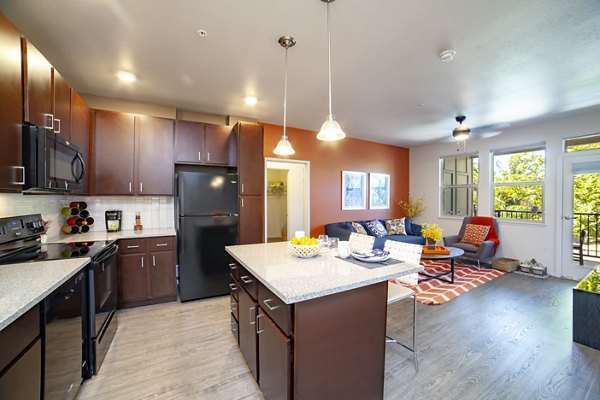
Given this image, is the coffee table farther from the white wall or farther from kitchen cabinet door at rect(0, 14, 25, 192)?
kitchen cabinet door at rect(0, 14, 25, 192)

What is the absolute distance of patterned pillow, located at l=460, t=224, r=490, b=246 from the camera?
477 cm

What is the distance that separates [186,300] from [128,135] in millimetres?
2236

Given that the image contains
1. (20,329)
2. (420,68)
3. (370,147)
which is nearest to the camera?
(20,329)

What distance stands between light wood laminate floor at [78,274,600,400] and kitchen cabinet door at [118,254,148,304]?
18cm

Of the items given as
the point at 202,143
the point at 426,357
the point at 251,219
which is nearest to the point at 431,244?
the point at 426,357

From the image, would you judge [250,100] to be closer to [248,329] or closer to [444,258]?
[248,329]

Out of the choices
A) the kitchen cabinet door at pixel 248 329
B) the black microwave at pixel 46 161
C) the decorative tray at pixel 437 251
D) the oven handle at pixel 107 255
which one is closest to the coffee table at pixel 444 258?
the decorative tray at pixel 437 251

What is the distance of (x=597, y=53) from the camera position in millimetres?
2291

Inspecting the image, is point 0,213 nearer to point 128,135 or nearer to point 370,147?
point 128,135

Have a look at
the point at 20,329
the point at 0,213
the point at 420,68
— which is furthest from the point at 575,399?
the point at 0,213

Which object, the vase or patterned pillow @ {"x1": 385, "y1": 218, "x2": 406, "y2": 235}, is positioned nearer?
the vase

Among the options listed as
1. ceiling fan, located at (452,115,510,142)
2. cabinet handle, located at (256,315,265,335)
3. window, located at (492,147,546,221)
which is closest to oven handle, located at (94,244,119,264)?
cabinet handle, located at (256,315,265,335)

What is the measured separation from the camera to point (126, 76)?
2.72m

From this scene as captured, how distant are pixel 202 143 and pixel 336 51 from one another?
7.17ft
